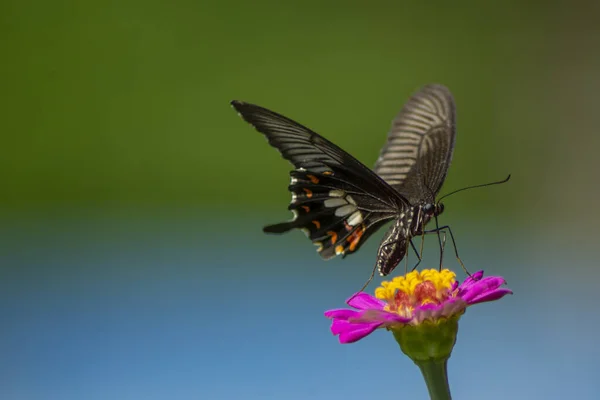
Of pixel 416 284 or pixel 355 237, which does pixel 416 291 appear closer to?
pixel 416 284

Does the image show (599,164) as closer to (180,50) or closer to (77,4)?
(180,50)

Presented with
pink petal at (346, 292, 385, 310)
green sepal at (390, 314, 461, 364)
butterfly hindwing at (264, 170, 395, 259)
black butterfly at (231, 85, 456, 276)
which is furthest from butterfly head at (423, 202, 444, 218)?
green sepal at (390, 314, 461, 364)

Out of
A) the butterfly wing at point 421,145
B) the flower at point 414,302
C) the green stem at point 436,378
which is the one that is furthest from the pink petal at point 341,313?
the butterfly wing at point 421,145

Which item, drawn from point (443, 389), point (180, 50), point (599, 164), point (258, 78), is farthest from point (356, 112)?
point (443, 389)

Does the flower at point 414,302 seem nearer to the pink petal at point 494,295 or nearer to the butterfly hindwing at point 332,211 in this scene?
the pink petal at point 494,295

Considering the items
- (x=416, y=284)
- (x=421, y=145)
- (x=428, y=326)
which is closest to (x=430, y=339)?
(x=428, y=326)
